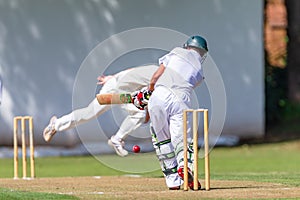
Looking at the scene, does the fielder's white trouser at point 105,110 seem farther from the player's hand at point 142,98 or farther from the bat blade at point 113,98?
the player's hand at point 142,98

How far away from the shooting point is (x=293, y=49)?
27656 millimetres

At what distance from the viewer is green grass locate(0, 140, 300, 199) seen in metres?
19.0

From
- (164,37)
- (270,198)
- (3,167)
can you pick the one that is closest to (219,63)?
(164,37)

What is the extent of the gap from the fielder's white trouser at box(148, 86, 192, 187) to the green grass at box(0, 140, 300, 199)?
298cm

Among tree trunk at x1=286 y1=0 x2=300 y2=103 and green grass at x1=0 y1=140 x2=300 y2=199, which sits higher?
tree trunk at x1=286 y1=0 x2=300 y2=103

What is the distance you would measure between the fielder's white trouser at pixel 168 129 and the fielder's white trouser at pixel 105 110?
2147mm

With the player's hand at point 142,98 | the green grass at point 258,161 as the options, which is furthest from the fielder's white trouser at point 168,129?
the green grass at point 258,161

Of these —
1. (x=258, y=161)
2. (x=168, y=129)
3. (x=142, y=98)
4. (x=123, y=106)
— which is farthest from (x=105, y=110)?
(x=258, y=161)

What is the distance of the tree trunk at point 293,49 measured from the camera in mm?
27484

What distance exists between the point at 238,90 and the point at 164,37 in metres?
5.08

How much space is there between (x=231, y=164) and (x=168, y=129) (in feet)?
26.7

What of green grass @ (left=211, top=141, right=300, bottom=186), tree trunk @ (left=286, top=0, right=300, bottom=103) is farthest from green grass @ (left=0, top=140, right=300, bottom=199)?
tree trunk @ (left=286, top=0, right=300, bottom=103)

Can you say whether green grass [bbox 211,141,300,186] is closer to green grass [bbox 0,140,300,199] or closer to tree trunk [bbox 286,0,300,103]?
green grass [bbox 0,140,300,199]

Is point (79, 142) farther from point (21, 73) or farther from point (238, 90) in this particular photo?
point (238, 90)
